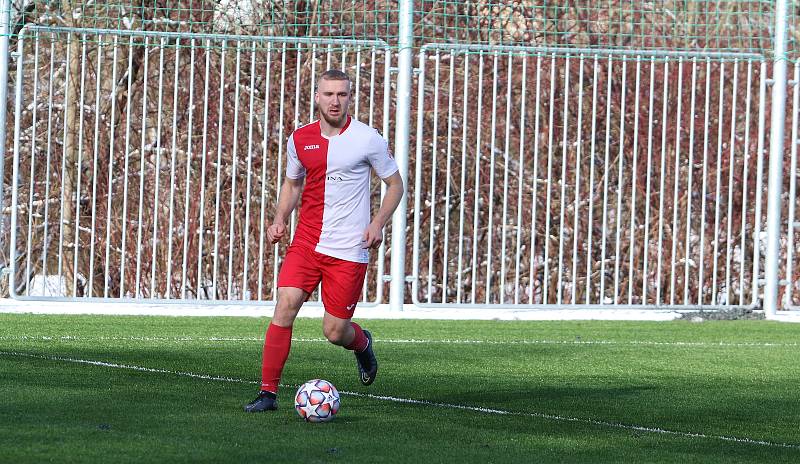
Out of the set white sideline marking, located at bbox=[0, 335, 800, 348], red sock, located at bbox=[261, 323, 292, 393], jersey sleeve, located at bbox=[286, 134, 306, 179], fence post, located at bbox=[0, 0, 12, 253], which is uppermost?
fence post, located at bbox=[0, 0, 12, 253]

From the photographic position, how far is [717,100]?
14.1m

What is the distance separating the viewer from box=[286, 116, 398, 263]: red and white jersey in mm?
6945

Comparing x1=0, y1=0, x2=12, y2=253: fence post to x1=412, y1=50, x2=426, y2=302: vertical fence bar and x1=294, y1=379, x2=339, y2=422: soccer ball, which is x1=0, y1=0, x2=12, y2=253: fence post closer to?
x1=412, y1=50, x2=426, y2=302: vertical fence bar

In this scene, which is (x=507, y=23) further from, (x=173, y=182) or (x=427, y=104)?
(x=173, y=182)

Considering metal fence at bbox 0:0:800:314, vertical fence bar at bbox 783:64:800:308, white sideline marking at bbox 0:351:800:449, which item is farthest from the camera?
vertical fence bar at bbox 783:64:800:308

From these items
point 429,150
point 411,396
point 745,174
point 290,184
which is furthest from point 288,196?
point 745,174

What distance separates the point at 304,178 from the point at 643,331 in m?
5.94

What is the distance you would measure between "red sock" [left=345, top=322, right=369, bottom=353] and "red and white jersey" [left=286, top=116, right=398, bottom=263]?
478mm

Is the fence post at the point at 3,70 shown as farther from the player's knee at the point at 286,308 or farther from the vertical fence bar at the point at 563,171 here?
the player's knee at the point at 286,308

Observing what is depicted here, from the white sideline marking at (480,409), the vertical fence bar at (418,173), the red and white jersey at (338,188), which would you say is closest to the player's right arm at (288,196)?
the red and white jersey at (338,188)

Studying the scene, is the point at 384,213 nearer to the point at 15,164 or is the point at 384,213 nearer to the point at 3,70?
the point at 15,164

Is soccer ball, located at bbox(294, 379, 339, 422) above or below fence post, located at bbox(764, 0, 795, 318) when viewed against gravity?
below

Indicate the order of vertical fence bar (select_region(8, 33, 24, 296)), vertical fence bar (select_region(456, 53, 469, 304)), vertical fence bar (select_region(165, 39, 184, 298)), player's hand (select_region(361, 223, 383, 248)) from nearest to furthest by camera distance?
player's hand (select_region(361, 223, 383, 248)) < vertical fence bar (select_region(8, 33, 24, 296)) < vertical fence bar (select_region(165, 39, 184, 298)) < vertical fence bar (select_region(456, 53, 469, 304))

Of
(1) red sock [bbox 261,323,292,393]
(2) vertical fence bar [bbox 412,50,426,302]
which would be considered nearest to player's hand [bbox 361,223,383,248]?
(1) red sock [bbox 261,323,292,393]
